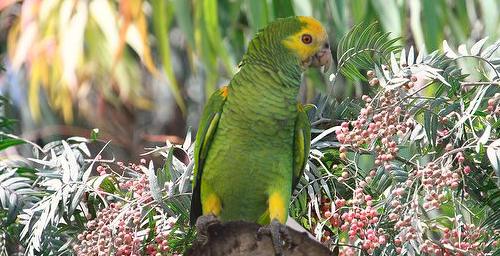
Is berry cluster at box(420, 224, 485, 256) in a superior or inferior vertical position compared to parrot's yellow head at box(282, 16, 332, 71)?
inferior

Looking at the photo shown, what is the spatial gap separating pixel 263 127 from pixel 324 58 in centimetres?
17

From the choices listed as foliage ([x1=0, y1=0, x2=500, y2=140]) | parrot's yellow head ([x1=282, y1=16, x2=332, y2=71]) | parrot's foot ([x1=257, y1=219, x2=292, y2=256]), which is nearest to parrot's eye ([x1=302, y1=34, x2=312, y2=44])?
parrot's yellow head ([x1=282, y1=16, x2=332, y2=71])

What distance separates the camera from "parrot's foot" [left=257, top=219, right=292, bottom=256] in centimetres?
131

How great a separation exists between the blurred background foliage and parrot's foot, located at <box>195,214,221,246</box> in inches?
14.0

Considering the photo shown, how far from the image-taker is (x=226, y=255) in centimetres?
130

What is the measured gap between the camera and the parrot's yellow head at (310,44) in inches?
63.2

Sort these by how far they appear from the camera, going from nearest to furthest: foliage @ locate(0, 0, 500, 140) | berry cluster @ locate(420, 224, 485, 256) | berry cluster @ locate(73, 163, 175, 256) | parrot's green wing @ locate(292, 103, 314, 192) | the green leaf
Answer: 1. berry cluster @ locate(420, 224, 485, 256)
2. berry cluster @ locate(73, 163, 175, 256)
3. parrot's green wing @ locate(292, 103, 314, 192)
4. the green leaf
5. foliage @ locate(0, 0, 500, 140)

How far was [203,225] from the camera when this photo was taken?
4.72 feet

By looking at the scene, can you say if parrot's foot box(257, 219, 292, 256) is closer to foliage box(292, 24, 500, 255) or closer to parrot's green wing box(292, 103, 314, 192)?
foliage box(292, 24, 500, 255)

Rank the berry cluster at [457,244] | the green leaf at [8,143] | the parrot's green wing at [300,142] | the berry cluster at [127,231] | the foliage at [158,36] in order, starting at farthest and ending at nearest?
the foliage at [158,36], the green leaf at [8,143], the parrot's green wing at [300,142], the berry cluster at [127,231], the berry cluster at [457,244]

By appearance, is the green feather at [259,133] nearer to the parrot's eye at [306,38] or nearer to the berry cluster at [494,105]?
the parrot's eye at [306,38]

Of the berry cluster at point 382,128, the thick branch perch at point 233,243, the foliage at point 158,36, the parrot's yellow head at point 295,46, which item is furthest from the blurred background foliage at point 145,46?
the thick branch perch at point 233,243

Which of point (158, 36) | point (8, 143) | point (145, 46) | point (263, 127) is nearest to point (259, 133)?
point (263, 127)

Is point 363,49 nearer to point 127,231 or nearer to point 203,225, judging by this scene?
point 203,225
